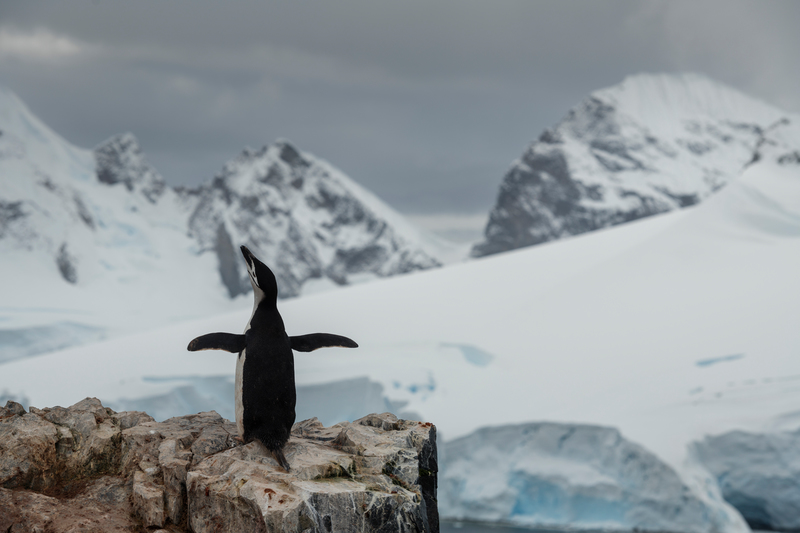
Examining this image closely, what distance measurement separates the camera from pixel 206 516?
3977mm

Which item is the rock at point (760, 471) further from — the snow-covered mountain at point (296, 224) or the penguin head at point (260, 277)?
the snow-covered mountain at point (296, 224)

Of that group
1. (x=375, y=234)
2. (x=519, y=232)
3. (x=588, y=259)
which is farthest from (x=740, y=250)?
(x=375, y=234)

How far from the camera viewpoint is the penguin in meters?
4.39

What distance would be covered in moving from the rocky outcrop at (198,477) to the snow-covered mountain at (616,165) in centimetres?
11415

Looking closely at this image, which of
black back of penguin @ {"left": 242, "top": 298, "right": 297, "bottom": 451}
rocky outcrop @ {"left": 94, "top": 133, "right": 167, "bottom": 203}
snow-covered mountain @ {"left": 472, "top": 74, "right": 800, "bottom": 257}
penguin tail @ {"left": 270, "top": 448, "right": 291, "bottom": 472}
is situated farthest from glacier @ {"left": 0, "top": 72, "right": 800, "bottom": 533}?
rocky outcrop @ {"left": 94, "top": 133, "right": 167, "bottom": 203}

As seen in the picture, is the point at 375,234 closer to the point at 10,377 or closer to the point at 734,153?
the point at 734,153

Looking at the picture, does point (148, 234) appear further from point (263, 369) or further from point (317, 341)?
point (263, 369)

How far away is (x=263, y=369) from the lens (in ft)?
14.8

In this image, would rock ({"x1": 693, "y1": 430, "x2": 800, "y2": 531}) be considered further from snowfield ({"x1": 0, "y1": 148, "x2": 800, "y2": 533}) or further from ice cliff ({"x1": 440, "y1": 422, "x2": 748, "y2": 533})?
ice cliff ({"x1": 440, "y1": 422, "x2": 748, "y2": 533})

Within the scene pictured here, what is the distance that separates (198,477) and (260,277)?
1.41 m

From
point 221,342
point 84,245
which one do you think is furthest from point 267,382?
point 84,245

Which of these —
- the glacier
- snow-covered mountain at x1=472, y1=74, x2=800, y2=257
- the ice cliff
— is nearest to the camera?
the ice cliff

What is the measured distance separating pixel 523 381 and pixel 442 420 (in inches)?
85.0

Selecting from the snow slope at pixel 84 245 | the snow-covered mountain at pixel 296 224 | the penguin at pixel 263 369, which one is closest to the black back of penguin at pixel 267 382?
the penguin at pixel 263 369
